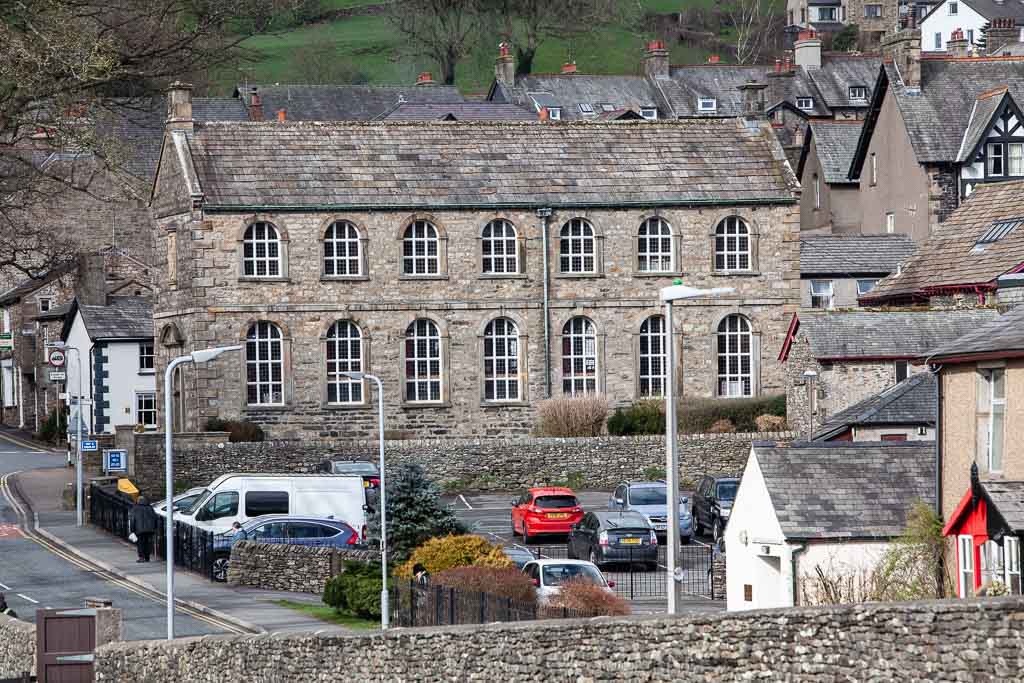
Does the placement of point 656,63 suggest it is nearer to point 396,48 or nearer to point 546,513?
point 396,48

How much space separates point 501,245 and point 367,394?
18.5 ft

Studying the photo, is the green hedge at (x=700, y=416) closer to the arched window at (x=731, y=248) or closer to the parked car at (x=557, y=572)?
the arched window at (x=731, y=248)

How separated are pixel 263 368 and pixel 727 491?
51.3ft

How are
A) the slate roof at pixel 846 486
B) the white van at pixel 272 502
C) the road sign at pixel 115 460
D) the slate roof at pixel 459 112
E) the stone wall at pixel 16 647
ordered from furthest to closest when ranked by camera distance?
1. the slate roof at pixel 459 112
2. the road sign at pixel 115 460
3. the white van at pixel 272 502
4. the stone wall at pixel 16 647
5. the slate roof at pixel 846 486

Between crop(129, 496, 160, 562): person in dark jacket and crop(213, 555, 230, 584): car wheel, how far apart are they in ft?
6.21

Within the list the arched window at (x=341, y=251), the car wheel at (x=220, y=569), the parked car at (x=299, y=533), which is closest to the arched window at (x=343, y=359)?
the arched window at (x=341, y=251)

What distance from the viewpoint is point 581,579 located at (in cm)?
3112

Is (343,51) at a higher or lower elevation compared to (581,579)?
higher

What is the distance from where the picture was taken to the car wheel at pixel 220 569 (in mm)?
39594

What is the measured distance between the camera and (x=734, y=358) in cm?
5616

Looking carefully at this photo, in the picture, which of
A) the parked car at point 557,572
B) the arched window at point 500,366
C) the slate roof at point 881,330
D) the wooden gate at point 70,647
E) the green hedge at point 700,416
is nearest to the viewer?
the wooden gate at point 70,647

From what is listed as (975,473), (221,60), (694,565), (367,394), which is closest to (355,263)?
(367,394)

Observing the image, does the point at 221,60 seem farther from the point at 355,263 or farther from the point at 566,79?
the point at 566,79

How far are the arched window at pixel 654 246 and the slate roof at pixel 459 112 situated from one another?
3205 centimetres
